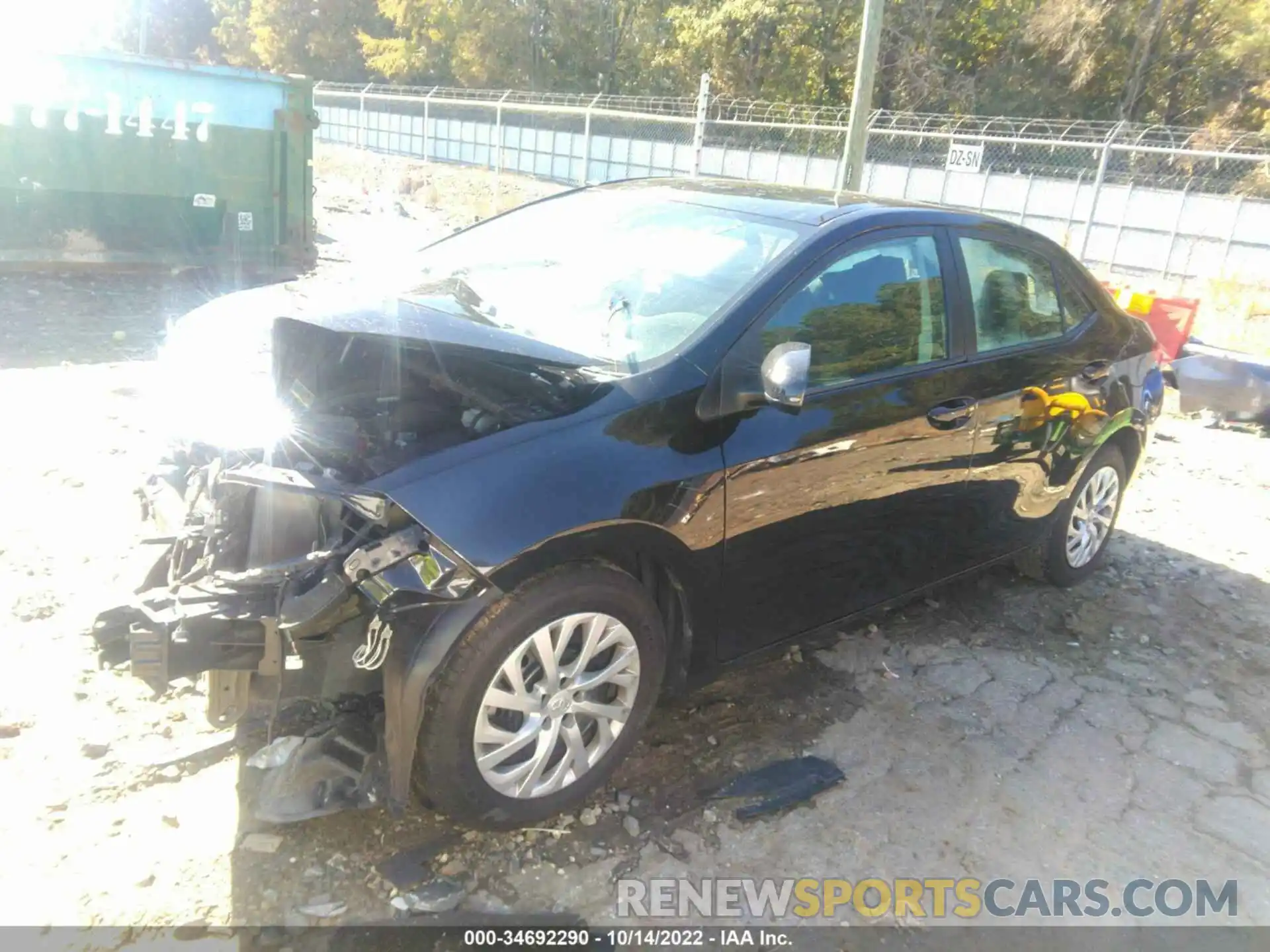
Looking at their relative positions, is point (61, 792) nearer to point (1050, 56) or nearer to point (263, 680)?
point (263, 680)

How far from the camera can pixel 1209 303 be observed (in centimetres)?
1295

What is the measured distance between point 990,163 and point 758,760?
760 inches

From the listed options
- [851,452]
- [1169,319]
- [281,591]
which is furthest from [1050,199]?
[281,591]

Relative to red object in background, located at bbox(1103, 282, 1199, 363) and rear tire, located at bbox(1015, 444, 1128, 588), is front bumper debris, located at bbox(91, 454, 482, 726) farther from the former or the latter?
red object in background, located at bbox(1103, 282, 1199, 363)

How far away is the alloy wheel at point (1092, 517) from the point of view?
4551 millimetres

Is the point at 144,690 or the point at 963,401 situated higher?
the point at 963,401

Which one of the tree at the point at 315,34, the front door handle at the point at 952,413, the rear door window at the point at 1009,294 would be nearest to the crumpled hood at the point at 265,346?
the front door handle at the point at 952,413

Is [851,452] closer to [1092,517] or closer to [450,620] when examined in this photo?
[450,620]

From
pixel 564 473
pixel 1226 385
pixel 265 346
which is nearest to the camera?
pixel 564 473

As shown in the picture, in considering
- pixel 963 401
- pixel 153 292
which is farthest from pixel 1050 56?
pixel 963 401

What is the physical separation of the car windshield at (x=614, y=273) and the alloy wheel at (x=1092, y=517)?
233 centimetres

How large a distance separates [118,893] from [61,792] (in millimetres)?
484

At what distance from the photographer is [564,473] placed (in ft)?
8.25

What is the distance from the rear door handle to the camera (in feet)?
13.7
